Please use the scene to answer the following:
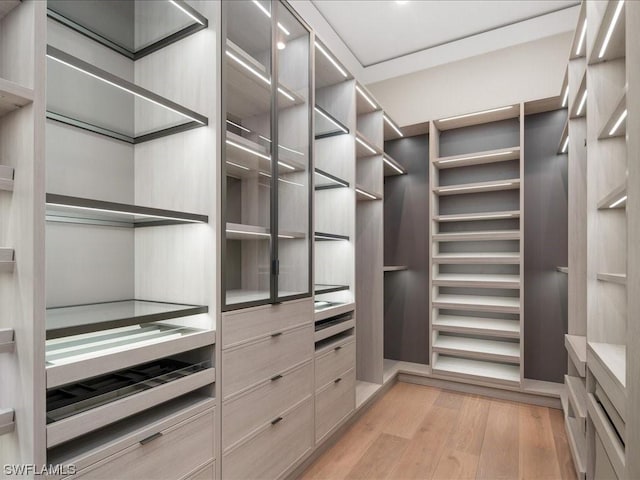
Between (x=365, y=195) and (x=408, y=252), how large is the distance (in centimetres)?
110

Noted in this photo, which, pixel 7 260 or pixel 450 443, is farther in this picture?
pixel 450 443

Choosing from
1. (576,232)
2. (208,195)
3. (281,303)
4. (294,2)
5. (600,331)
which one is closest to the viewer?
(208,195)

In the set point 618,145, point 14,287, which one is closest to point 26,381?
point 14,287

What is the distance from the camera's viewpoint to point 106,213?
1381 mm

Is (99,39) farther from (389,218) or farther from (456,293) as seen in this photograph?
(456,293)

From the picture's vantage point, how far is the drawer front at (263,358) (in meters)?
1.54

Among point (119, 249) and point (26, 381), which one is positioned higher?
point (119, 249)

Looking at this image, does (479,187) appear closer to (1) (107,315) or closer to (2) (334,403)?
(2) (334,403)

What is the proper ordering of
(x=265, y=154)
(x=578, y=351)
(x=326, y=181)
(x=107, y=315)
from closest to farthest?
1. (x=107, y=315)
2. (x=265, y=154)
3. (x=578, y=351)
4. (x=326, y=181)

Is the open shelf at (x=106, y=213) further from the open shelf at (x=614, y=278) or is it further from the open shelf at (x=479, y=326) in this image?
the open shelf at (x=479, y=326)

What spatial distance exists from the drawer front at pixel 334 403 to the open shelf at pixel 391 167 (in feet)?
6.26

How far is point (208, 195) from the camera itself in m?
1.52

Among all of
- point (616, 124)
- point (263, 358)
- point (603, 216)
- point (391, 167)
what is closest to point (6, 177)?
point (263, 358)

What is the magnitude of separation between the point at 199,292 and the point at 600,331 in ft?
6.02
